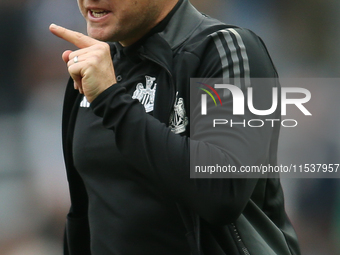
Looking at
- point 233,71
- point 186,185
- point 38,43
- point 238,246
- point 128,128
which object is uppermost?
point 233,71

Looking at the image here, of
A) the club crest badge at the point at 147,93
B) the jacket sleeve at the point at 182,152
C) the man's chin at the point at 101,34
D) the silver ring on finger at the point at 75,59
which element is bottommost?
the jacket sleeve at the point at 182,152

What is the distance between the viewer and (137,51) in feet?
5.24

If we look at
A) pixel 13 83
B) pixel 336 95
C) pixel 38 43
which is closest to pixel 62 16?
pixel 38 43

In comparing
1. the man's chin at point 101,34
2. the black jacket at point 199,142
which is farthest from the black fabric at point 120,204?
the man's chin at point 101,34

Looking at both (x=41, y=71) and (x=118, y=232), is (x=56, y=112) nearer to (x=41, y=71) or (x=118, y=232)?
(x=41, y=71)

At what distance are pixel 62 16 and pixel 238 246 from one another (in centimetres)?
349

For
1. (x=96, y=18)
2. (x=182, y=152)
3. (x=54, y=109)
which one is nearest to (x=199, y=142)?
(x=182, y=152)

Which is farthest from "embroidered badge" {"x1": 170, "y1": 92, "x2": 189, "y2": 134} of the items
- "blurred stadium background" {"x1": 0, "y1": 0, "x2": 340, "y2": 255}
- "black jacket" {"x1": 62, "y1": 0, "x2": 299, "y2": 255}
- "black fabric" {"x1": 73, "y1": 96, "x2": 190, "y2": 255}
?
"blurred stadium background" {"x1": 0, "y1": 0, "x2": 340, "y2": 255}

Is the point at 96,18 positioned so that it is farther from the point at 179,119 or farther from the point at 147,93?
the point at 179,119

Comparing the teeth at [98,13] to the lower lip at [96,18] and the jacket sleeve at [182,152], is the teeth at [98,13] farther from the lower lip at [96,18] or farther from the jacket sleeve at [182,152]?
the jacket sleeve at [182,152]

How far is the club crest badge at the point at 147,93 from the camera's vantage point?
1.48 meters

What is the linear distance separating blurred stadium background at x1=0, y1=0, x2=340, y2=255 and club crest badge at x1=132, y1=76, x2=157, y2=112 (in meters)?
2.66

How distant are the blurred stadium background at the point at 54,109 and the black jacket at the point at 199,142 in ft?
8.33

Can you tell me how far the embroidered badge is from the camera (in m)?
1.41
